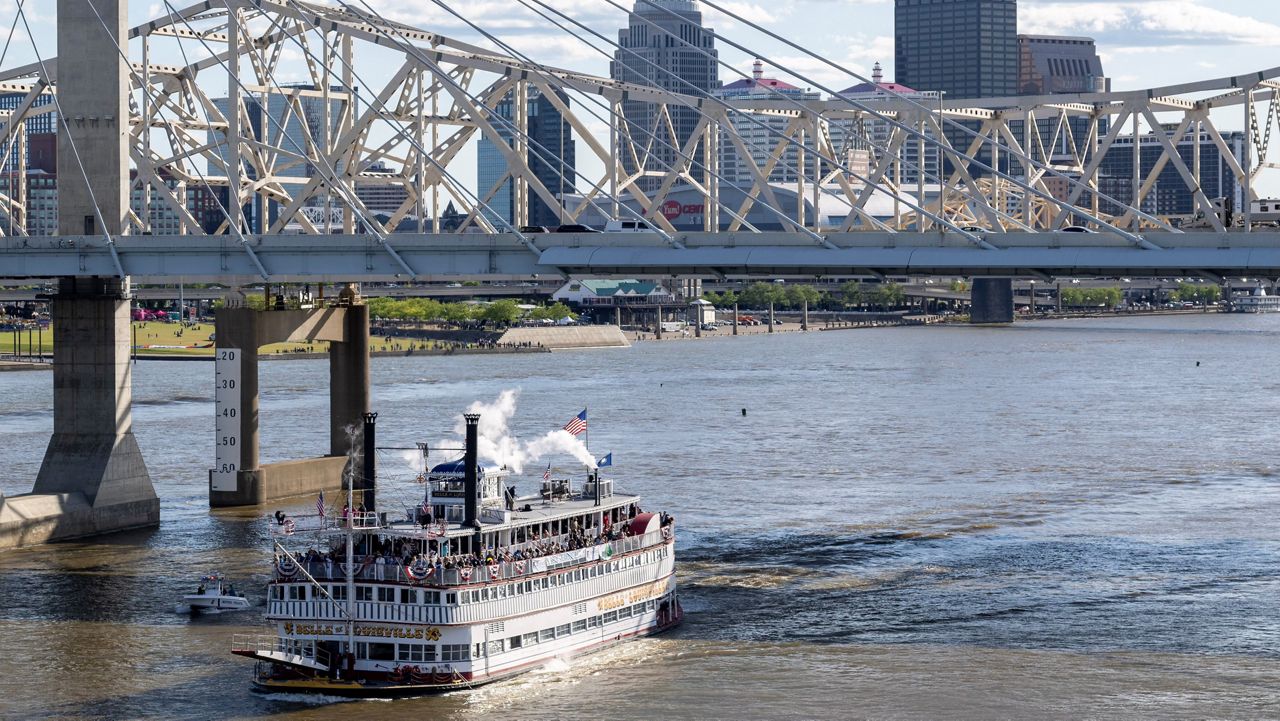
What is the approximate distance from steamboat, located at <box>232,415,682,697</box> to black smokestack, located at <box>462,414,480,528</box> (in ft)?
0.12

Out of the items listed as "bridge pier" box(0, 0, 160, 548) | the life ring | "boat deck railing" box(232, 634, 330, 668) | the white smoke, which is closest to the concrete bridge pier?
"bridge pier" box(0, 0, 160, 548)

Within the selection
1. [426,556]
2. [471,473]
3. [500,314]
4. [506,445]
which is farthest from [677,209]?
[426,556]

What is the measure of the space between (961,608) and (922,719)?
29.5 feet

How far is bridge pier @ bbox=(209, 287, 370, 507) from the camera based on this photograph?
62.0 m

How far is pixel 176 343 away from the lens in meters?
155

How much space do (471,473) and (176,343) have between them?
391 feet

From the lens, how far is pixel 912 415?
9462cm

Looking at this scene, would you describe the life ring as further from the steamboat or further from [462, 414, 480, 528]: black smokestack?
[462, 414, 480, 528]: black smokestack

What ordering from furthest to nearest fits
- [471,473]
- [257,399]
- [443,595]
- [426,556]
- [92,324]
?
[257,399] → [92,324] → [471,473] → [426,556] → [443,595]

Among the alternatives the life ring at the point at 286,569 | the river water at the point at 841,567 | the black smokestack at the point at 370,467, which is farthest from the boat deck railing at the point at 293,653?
the black smokestack at the point at 370,467

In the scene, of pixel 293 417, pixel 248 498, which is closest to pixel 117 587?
pixel 248 498

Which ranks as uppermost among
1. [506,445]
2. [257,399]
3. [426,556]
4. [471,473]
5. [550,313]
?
[550,313]

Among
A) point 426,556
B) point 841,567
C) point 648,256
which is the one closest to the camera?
point 426,556

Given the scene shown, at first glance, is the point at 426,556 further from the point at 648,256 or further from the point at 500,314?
the point at 500,314
